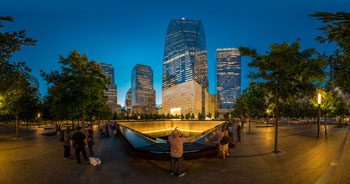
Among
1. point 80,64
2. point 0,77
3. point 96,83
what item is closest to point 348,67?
point 0,77

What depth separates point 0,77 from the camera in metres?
4.79

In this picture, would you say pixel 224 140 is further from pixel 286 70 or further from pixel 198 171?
pixel 286 70

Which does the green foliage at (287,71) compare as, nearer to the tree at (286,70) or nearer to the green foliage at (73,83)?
the tree at (286,70)

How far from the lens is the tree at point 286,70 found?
993 cm

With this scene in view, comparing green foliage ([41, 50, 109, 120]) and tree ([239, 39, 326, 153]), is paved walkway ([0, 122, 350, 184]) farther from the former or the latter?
green foliage ([41, 50, 109, 120])

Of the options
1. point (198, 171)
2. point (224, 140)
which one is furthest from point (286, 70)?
point (198, 171)

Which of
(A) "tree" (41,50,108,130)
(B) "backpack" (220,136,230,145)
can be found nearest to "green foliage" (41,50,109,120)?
(A) "tree" (41,50,108,130)

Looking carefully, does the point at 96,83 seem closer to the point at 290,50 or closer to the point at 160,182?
the point at 160,182

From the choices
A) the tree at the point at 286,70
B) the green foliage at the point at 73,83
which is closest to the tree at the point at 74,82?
the green foliage at the point at 73,83

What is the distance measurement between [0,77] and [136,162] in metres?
6.73

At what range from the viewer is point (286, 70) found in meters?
10.2

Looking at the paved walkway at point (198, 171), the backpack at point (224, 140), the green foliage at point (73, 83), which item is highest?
the green foliage at point (73, 83)

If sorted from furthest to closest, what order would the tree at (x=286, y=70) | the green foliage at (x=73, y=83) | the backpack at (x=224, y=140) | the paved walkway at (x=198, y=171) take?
the green foliage at (x=73, y=83) < the tree at (x=286, y=70) < the backpack at (x=224, y=140) < the paved walkway at (x=198, y=171)

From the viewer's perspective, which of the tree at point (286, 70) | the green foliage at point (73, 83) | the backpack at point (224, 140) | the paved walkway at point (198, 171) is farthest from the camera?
the green foliage at point (73, 83)
